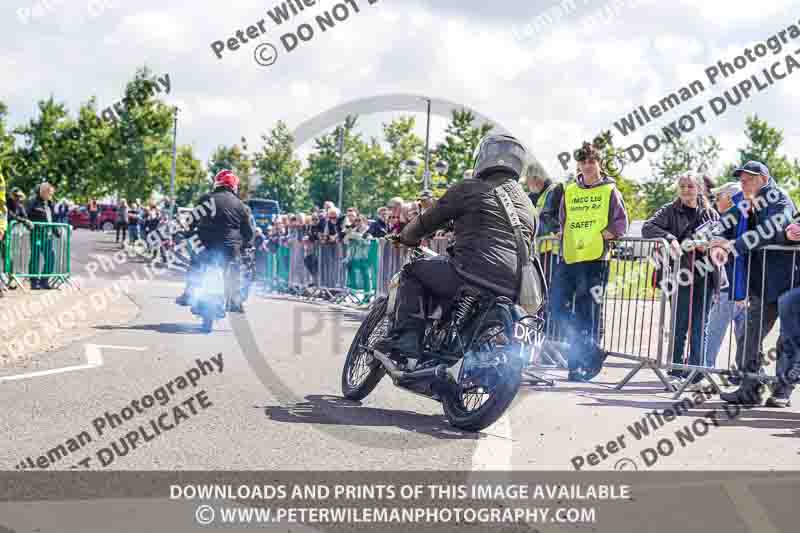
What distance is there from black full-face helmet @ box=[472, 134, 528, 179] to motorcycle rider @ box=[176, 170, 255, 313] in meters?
6.27

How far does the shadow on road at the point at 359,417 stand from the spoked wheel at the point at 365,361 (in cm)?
13

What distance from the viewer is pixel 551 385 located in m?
8.53

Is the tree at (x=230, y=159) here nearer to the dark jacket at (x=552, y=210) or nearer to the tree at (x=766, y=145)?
the tree at (x=766, y=145)

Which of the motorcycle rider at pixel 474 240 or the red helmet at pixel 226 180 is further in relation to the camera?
the red helmet at pixel 226 180

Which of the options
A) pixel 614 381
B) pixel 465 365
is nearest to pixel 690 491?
pixel 465 365

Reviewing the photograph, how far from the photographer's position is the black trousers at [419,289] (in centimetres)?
641

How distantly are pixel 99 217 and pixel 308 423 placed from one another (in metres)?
65.1

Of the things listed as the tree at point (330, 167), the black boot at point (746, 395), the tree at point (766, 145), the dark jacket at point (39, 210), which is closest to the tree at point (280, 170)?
the tree at point (330, 167)

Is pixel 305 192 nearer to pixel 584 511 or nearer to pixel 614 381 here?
pixel 614 381

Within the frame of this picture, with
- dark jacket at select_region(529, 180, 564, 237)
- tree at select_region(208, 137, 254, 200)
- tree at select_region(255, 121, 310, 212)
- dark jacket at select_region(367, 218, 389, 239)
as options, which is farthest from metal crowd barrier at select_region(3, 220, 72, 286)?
tree at select_region(208, 137, 254, 200)

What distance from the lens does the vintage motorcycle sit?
583 cm

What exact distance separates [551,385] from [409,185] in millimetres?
59025

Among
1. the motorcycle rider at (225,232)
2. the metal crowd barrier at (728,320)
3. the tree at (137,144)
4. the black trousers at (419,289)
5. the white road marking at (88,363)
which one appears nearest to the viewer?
the black trousers at (419,289)

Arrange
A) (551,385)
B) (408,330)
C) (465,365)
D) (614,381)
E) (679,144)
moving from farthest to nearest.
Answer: (679,144) < (614,381) < (551,385) < (408,330) < (465,365)
